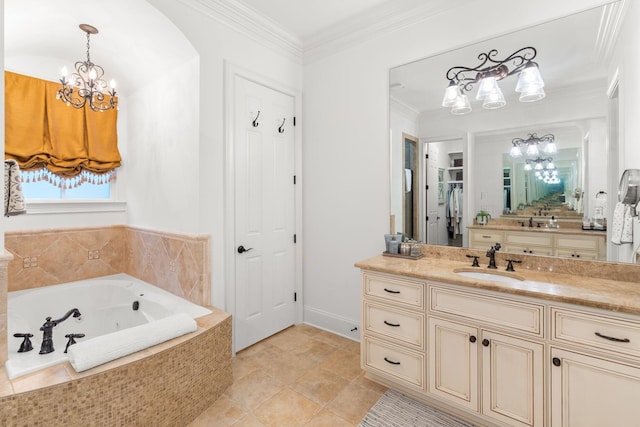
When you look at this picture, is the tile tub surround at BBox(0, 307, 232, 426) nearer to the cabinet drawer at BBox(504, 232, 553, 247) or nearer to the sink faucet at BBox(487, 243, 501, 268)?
the sink faucet at BBox(487, 243, 501, 268)

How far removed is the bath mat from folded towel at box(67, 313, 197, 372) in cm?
122

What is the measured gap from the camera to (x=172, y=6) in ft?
7.32

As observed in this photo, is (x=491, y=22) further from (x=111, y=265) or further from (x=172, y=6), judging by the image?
(x=111, y=265)

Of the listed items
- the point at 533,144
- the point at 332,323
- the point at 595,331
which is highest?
the point at 533,144

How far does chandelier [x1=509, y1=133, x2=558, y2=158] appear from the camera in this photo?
204 centimetres

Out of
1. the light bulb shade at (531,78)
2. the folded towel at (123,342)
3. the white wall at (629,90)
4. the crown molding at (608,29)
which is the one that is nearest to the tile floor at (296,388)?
the folded towel at (123,342)

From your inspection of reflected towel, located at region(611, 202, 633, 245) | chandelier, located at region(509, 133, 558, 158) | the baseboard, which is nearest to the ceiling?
chandelier, located at region(509, 133, 558, 158)

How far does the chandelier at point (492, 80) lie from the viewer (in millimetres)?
2020

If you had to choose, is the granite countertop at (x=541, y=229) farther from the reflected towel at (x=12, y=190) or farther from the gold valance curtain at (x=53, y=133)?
the gold valance curtain at (x=53, y=133)

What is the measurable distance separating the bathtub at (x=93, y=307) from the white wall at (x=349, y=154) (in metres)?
1.25

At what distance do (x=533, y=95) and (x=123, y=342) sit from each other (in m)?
2.83

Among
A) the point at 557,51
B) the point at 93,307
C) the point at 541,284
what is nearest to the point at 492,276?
the point at 541,284

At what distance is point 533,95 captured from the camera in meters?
2.04

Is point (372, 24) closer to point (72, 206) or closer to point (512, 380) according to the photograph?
point (512, 380)
